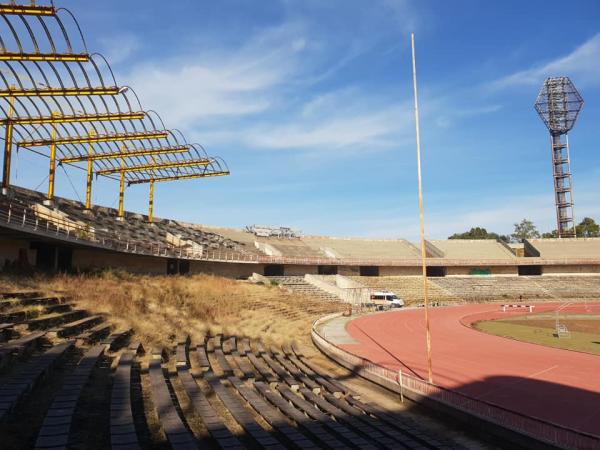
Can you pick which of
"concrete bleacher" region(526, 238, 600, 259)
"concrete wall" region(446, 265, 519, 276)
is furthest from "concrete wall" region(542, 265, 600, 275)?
"concrete wall" region(446, 265, 519, 276)

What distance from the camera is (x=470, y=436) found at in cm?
1084

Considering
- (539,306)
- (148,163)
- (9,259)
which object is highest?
(148,163)

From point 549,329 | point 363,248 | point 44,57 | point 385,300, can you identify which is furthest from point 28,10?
point 363,248

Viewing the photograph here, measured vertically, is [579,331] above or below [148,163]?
below

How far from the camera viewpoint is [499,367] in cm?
1836

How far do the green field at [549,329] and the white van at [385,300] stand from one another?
40.2 feet

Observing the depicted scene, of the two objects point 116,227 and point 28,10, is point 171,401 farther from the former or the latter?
point 116,227

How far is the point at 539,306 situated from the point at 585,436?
154ft

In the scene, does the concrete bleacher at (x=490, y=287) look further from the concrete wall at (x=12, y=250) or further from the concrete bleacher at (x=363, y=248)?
the concrete wall at (x=12, y=250)

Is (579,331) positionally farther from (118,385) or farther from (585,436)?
(118,385)

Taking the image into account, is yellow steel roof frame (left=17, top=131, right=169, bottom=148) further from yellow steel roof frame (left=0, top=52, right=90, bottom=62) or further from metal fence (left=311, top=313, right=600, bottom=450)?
metal fence (left=311, top=313, right=600, bottom=450)

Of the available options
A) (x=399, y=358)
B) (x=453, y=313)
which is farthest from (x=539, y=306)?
(x=399, y=358)

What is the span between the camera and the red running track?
12.9 m

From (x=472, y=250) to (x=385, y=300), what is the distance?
3189 cm
